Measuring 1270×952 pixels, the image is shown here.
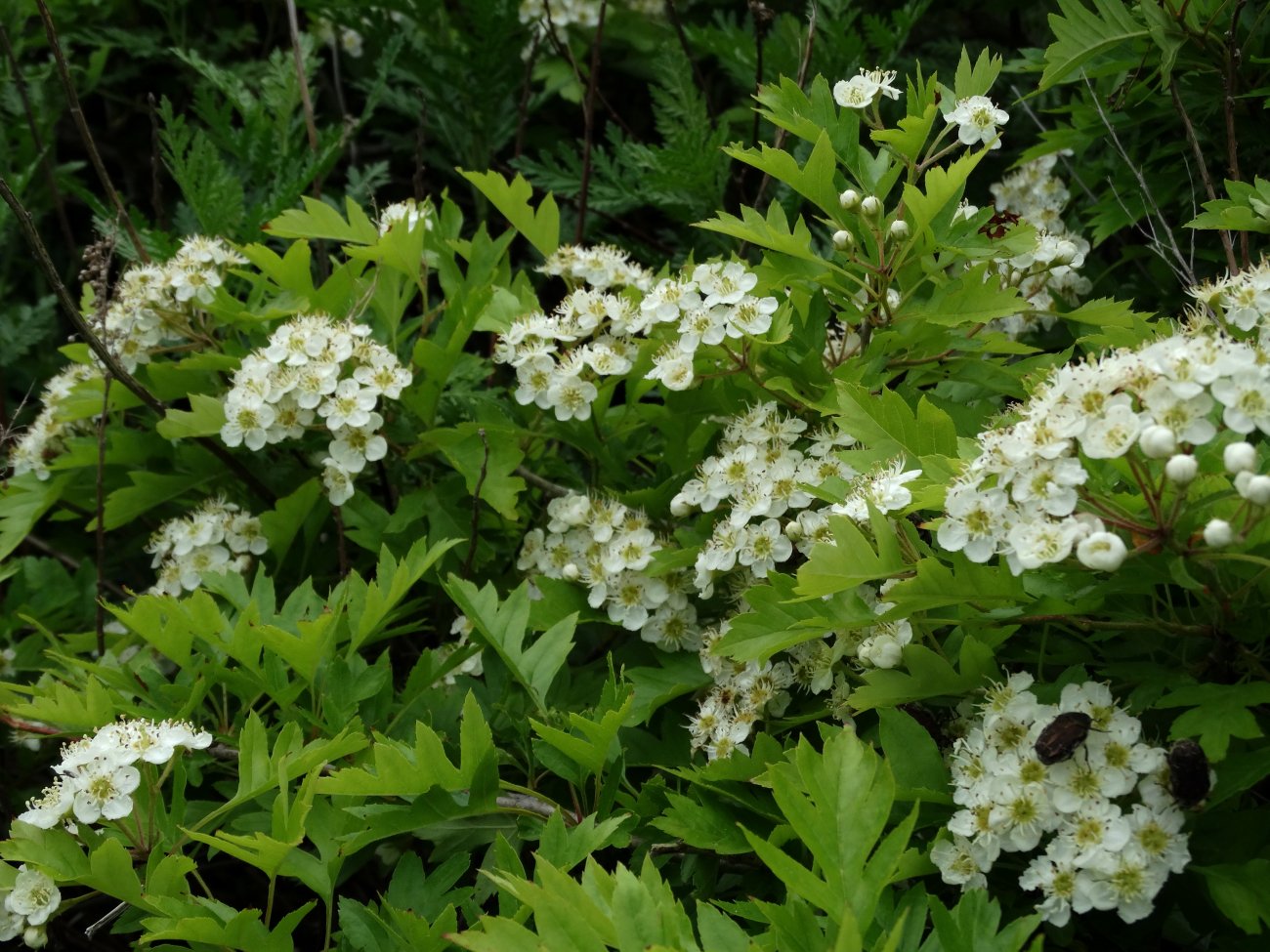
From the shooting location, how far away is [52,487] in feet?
7.62

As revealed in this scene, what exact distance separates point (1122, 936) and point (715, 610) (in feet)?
2.29

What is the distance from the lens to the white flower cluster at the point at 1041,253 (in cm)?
193

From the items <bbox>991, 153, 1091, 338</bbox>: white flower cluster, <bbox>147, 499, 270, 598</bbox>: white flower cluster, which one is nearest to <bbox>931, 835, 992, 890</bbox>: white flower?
<bbox>991, 153, 1091, 338</bbox>: white flower cluster

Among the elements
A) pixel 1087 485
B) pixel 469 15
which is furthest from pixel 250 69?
pixel 1087 485

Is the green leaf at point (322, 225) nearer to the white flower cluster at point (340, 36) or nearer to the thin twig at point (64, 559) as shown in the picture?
the thin twig at point (64, 559)

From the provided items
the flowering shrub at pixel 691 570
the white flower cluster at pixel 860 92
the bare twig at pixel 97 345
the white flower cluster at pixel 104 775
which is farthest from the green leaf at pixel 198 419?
the white flower cluster at pixel 860 92

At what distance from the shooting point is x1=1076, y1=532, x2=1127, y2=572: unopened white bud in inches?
46.2

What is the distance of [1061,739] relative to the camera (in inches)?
50.6

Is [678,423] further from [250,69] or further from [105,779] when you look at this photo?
[250,69]

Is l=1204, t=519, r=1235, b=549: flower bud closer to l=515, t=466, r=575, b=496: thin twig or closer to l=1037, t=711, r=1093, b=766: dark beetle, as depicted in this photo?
l=1037, t=711, r=1093, b=766: dark beetle

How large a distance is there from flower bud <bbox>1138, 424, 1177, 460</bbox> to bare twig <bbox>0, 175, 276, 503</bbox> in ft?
4.93

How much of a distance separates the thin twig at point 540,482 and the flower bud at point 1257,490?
1.11 metres

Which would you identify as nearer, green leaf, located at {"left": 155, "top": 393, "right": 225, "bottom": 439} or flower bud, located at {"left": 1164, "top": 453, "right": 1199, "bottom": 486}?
flower bud, located at {"left": 1164, "top": 453, "right": 1199, "bottom": 486}

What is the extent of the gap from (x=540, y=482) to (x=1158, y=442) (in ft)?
3.65
